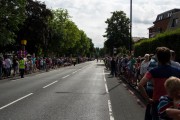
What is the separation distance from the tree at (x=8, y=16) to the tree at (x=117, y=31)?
6790 cm

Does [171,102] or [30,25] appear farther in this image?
[30,25]

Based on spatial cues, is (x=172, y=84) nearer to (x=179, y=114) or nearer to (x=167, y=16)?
(x=179, y=114)

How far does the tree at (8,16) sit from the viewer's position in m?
32.0

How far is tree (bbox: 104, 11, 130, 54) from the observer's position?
3981 inches

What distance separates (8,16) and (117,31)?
71436 mm

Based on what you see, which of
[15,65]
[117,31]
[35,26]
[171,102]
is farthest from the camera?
[117,31]

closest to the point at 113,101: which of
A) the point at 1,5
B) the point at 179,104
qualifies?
the point at 179,104

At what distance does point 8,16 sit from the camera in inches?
1284

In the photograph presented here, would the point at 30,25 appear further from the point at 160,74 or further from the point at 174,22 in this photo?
the point at 160,74

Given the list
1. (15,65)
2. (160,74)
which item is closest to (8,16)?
(15,65)

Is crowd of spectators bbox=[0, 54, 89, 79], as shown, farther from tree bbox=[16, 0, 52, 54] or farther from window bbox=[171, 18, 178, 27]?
window bbox=[171, 18, 178, 27]

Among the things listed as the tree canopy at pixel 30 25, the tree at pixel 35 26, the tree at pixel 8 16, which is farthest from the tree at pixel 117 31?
the tree at pixel 8 16

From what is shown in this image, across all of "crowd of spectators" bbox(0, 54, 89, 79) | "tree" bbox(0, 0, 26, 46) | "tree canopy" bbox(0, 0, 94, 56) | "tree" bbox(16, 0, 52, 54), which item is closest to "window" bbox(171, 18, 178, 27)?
"tree canopy" bbox(0, 0, 94, 56)

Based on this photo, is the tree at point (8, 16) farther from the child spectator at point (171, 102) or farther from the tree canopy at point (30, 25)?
the child spectator at point (171, 102)
